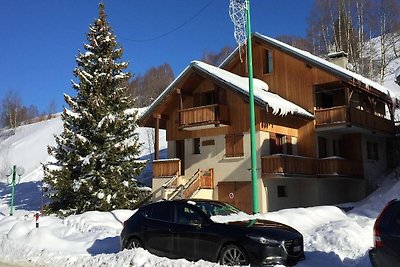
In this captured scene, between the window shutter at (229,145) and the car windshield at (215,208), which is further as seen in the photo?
the window shutter at (229,145)

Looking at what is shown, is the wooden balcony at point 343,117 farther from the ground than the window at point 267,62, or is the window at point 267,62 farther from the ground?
the window at point 267,62

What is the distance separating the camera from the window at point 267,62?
29425 millimetres

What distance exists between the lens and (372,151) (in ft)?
99.1

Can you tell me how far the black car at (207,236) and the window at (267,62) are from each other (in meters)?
18.9

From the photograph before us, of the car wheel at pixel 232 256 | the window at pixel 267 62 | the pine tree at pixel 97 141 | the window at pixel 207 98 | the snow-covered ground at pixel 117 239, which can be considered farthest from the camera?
the window at pixel 267 62

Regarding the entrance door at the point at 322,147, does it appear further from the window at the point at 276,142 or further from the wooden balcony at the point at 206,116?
the wooden balcony at the point at 206,116

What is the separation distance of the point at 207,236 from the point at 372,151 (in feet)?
75.6

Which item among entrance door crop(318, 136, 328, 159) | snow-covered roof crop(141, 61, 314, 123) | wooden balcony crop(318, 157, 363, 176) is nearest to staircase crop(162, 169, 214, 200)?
snow-covered roof crop(141, 61, 314, 123)

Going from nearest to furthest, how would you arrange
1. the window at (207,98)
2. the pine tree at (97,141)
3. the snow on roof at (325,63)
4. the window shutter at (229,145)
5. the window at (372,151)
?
1. the pine tree at (97,141)
2. the snow on roof at (325,63)
3. the window shutter at (229,145)
4. the window at (207,98)
5. the window at (372,151)

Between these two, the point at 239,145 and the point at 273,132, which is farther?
the point at 239,145

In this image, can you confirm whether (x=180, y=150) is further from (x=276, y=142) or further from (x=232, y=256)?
(x=232, y=256)

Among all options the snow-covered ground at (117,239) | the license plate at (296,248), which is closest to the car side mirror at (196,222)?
the snow-covered ground at (117,239)

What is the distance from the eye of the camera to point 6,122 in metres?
90.4

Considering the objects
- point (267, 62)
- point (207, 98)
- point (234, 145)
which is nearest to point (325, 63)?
point (267, 62)
